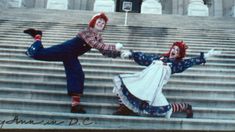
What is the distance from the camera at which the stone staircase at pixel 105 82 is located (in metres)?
6.07

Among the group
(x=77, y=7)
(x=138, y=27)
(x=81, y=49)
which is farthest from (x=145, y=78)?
(x=77, y=7)

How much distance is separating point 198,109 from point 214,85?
1.37 metres

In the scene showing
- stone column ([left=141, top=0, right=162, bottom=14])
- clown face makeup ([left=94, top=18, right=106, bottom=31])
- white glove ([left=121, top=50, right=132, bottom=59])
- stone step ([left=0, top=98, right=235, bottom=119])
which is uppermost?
stone column ([left=141, top=0, right=162, bottom=14])

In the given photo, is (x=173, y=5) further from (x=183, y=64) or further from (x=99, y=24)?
(x=99, y=24)

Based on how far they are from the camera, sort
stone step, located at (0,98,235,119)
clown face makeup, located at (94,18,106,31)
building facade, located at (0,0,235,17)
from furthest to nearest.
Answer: building facade, located at (0,0,235,17) < stone step, located at (0,98,235,119) < clown face makeup, located at (94,18,106,31)

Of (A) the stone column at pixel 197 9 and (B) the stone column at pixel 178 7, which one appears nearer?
(A) the stone column at pixel 197 9

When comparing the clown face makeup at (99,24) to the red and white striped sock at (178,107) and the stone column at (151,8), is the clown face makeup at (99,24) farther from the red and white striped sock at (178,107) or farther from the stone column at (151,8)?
the stone column at (151,8)

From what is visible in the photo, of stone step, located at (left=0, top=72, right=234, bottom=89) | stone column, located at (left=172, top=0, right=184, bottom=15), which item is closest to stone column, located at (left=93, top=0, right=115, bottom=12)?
stone column, located at (left=172, top=0, right=184, bottom=15)

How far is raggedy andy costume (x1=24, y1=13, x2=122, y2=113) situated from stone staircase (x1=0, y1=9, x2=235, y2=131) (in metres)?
0.44

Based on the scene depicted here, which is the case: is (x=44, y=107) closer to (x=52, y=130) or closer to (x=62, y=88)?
(x=62, y=88)

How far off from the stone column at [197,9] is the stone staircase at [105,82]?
722 cm

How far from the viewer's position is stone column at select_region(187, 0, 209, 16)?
821 inches

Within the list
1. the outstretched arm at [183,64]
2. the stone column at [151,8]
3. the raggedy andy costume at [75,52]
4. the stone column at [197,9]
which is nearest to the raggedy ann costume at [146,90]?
the outstretched arm at [183,64]

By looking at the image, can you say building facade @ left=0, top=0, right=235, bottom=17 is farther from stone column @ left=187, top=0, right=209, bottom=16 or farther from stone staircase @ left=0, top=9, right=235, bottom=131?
stone staircase @ left=0, top=9, right=235, bottom=131
